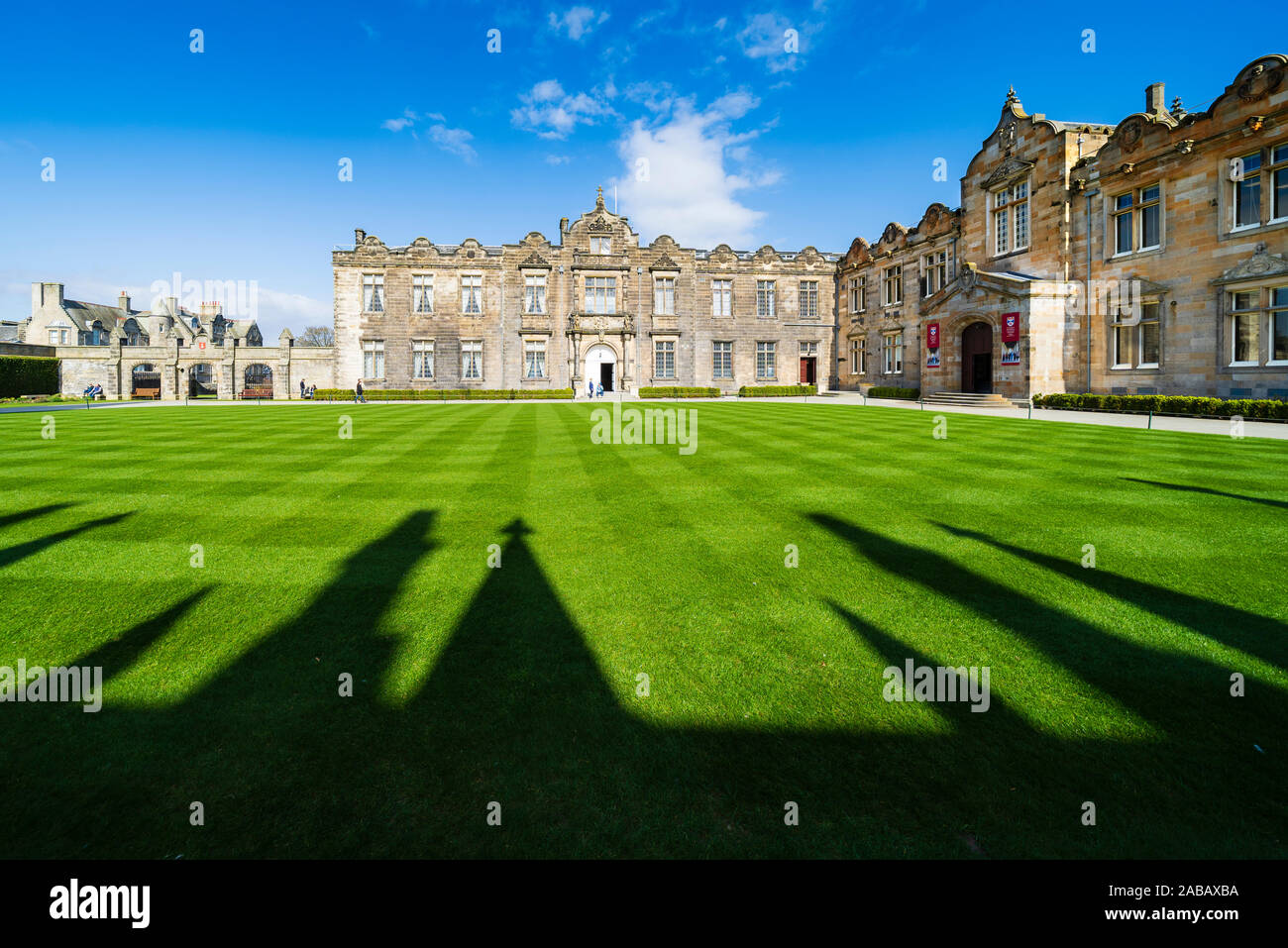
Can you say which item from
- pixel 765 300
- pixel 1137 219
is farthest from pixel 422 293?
pixel 1137 219

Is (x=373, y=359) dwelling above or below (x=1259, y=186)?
below

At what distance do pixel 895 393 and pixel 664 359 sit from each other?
63.5ft

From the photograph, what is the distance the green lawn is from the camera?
3.02 meters

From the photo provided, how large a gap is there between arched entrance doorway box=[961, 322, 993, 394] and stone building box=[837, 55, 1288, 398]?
8cm

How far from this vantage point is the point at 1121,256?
1107 inches

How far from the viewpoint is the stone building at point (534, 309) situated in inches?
1943

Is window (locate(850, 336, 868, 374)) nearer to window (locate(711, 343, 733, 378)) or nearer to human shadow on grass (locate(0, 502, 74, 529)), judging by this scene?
window (locate(711, 343, 733, 378))

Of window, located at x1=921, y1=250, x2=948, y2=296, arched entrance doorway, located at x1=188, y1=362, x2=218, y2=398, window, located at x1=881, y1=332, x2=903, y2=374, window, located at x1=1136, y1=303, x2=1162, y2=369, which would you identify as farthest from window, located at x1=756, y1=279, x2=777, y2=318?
arched entrance doorway, located at x1=188, y1=362, x2=218, y2=398

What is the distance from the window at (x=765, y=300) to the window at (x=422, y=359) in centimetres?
2716

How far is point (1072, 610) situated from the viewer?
5.42 meters

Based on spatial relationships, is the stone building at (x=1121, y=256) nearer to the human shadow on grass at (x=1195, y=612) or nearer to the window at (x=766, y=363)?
the window at (x=766, y=363)

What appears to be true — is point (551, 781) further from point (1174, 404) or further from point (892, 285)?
point (892, 285)
